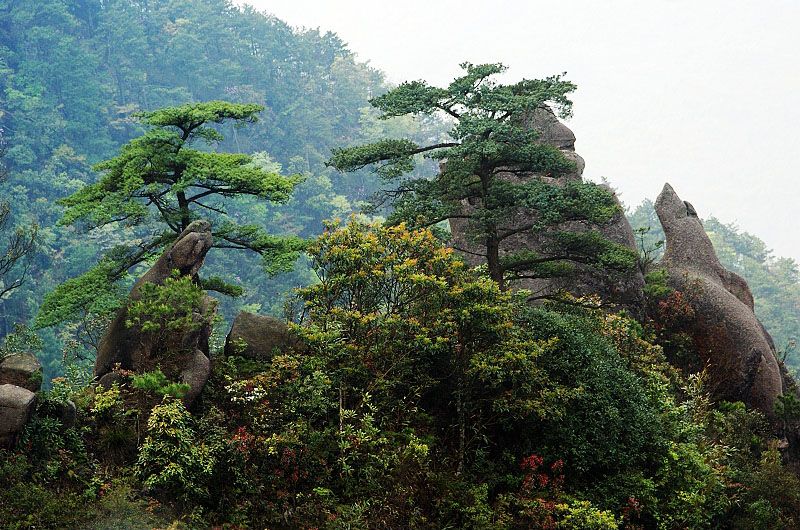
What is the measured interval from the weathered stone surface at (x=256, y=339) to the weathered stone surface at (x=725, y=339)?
946 cm

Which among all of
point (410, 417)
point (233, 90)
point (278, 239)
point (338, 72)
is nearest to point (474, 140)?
point (278, 239)

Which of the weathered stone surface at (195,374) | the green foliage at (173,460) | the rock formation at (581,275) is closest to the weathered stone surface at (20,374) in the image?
the green foliage at (173,460)

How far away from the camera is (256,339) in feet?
39.1

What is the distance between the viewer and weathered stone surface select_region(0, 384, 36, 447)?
8773 mm

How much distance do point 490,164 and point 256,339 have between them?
5.28 meters

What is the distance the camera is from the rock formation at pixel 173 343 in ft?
34.2

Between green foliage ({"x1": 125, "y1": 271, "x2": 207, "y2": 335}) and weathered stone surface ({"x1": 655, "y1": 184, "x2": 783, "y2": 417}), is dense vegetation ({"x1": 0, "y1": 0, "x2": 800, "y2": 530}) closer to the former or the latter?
green foliage ({"x1": 125, "y1": 271, "x2": 207, "y2": 335})

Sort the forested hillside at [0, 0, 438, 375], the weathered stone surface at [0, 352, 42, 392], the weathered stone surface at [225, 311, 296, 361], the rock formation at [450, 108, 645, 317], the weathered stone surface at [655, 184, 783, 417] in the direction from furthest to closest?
1. the forested hillside at [0, 0, 438, 375]
2. the rock formation at [450, 108, 645, 317]
3. the weathered stone surface at [655, 184, 783, 417]
4. the weathered stone surface at [225, 311, 296, 361]
5. the weathered stone surface at [0, 352, 42, 392]

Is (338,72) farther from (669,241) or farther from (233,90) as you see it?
(669,241)

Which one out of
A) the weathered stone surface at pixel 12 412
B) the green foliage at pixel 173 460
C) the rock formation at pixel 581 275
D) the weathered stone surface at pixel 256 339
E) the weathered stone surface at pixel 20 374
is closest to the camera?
the weathered stone surface at pixel 12 412

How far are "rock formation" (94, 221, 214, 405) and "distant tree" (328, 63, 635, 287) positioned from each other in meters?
3.30

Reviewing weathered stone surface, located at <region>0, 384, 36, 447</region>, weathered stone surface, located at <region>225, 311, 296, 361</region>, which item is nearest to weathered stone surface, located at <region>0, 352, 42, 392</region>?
weathered stone surface, located at <region>0, 384, 36, 447</region>

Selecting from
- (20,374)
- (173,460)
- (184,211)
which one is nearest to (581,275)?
(184,211)

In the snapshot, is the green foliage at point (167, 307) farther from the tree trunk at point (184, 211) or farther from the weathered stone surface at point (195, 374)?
the tree trunk at point (184, 211)
